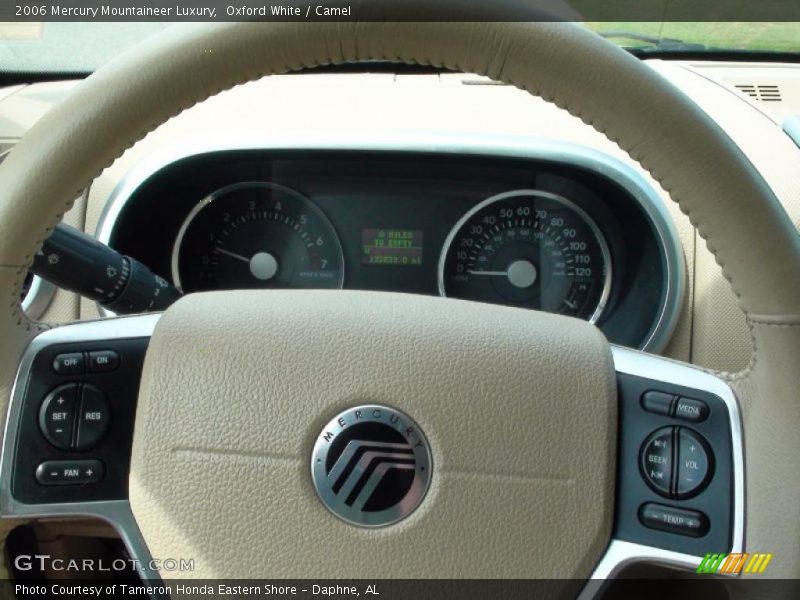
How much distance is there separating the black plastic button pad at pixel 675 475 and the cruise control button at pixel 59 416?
2.00 feet

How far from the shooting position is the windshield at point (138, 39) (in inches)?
77.9

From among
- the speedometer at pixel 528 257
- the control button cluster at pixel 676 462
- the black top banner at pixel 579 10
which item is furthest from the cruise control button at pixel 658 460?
the speedometer at pixel 528 257

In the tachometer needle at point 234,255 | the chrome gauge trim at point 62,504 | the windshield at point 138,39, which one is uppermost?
the windshield at point 138,39

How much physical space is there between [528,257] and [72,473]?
130 centimetres

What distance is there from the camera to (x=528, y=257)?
6.94 feet

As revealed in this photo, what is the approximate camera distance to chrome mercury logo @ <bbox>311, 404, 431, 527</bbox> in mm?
946

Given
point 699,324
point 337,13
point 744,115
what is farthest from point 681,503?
point 744,115

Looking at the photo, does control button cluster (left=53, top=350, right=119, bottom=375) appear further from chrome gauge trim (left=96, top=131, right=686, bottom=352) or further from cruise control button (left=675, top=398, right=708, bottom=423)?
chrome gauge trim (left=96, top=131, right=686, bottom=352)

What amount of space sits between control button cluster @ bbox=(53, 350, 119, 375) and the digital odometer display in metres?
1.10

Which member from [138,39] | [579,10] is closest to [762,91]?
[579,10]

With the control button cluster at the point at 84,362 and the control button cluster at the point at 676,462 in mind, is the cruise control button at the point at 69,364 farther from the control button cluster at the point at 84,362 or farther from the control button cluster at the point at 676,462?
the control button cluster at the point at 676,462

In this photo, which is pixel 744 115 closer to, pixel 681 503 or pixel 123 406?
pixel 681 503

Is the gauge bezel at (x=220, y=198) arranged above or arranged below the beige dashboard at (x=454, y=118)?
below

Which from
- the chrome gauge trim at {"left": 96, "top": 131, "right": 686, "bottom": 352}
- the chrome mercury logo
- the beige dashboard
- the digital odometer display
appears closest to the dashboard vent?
the beige dashboard
